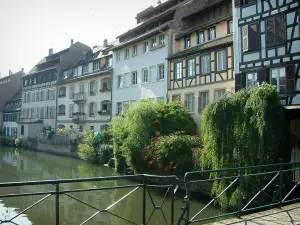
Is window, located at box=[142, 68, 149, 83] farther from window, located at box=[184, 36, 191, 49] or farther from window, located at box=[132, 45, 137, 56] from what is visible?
window, located at box=[184, 36, 191, 49]

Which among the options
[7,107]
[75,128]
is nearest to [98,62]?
[75,128]

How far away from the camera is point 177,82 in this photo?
23578 mm

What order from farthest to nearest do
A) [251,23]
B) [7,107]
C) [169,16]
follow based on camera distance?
[7,107] < [169,16] < [251,23]

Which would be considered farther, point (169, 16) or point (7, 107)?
point (7, 107)

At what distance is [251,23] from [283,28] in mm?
1903

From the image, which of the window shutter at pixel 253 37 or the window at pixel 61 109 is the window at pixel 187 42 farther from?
the window at pixel 61 109

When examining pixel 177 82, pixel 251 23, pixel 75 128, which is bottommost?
pixel 75 128

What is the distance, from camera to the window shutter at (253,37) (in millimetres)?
16095

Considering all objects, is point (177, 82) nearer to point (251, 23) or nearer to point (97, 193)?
point (251, 23)

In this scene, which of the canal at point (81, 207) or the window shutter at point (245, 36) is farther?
the window shutter at point (245, 36)

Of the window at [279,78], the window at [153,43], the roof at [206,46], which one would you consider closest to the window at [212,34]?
the roof at [206,46]

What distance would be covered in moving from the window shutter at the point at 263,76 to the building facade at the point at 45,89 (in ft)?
106

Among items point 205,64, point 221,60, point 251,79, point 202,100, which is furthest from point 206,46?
point 251,79

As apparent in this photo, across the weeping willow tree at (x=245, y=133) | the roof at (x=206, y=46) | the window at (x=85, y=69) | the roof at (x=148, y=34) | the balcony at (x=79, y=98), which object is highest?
the roof at (x=148, y=34)
